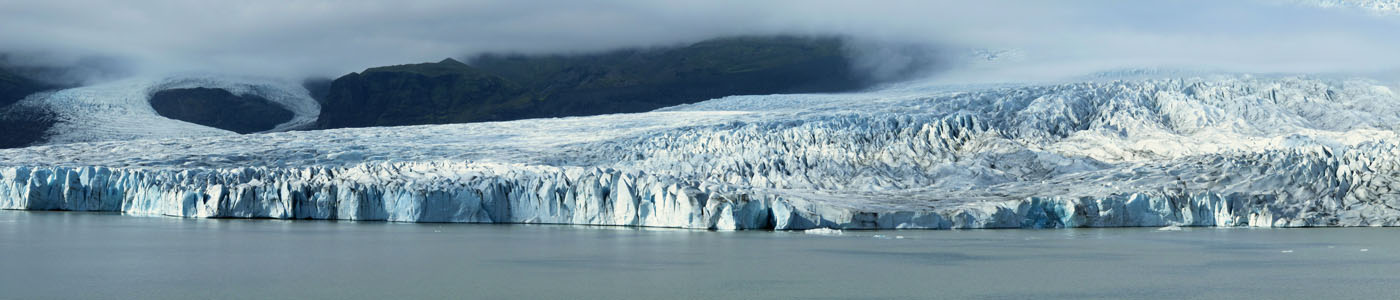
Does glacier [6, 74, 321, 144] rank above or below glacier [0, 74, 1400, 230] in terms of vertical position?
above

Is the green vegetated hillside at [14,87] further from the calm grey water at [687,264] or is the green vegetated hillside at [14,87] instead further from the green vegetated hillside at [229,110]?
the calm grey water at [687,264]

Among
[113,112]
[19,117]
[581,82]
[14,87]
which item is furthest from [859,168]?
[581,82]

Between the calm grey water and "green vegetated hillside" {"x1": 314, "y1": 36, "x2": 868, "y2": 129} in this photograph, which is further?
"green vegetated hillside" {"x1": 314, "y1": 36, "x2": 868, "y2": 129}

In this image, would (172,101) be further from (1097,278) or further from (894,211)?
(1097,278)

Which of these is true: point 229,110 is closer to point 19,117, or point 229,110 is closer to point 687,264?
point 19,117

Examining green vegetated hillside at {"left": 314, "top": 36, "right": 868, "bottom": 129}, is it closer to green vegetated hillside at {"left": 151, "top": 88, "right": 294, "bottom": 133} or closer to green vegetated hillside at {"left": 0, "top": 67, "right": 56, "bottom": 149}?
green vegetated hillside at {"left": 151, "top": 88, "right": 294, "bottom": 133}

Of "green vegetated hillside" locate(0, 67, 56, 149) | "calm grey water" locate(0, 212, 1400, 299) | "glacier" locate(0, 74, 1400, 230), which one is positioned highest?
"green vegetated hillside" locate(0, 67, 56, 149)

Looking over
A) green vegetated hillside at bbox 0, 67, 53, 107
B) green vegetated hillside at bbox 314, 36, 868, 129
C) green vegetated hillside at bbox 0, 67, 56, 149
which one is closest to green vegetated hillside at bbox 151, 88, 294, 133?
green vegetated hillside at bbox 314, 36, 868, 129
